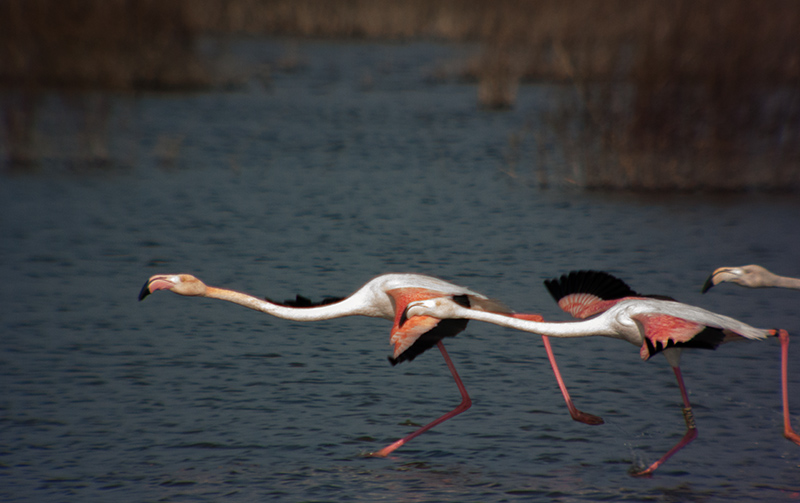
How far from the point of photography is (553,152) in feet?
58.6

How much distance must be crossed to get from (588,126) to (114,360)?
752 centimetres

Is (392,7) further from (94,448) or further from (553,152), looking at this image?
(94,448)

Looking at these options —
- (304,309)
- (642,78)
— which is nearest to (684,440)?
(304,309)

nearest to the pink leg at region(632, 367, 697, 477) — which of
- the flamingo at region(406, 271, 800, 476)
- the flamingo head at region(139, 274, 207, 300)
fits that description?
the flamingo at region(406, 271, 800, 476)

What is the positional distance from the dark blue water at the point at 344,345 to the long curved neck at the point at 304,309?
71cm

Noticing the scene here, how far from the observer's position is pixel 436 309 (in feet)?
19.3

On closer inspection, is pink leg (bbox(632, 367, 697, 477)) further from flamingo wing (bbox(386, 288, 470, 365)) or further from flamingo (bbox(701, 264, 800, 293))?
flamingo wing (bbox(386, 288, 470, 365))

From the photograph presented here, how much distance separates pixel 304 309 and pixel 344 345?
203 cm

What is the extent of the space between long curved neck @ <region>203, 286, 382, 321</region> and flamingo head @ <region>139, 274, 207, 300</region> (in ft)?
0.30

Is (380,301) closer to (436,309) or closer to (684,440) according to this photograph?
(436,309)

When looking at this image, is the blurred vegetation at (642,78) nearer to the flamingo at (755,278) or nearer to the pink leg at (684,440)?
the flamingo at (755,278)

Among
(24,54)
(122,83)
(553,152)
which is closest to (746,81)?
(553,152)

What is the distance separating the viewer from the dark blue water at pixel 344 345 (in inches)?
242

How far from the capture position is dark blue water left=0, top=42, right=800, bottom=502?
6.14 meters
